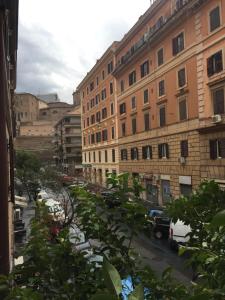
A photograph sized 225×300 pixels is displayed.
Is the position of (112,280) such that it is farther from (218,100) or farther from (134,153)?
(134,153)

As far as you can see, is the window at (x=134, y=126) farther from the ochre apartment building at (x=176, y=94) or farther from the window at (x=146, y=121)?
the window at (x=146, y=121)

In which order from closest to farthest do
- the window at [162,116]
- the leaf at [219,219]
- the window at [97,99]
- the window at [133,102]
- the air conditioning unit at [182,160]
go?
the leaf at [219,219]
the air conditioning unit at [182,160]
the window at [162,116]
the window at [133,102]
the window at [97,99]

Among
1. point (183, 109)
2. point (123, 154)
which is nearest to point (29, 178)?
point (123, 154)

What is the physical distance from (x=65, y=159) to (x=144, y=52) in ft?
165

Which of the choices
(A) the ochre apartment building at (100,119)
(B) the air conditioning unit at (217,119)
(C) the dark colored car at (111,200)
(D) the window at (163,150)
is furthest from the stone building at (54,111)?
(C) the dark colored car at (111,200)

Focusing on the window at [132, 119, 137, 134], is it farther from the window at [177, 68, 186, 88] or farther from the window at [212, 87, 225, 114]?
the window at [212, 87, 225, 114]

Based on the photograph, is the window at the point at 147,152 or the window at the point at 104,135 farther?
the window at the point at 104,135

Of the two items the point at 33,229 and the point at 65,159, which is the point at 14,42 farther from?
the point at 65,159

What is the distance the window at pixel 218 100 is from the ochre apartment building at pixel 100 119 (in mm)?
16972

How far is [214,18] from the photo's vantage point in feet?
74.3

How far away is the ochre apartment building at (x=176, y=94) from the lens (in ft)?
75.0

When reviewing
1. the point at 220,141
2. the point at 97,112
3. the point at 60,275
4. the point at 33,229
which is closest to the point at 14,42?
the point at 33,229

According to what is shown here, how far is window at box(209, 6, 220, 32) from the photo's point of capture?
2228 cm

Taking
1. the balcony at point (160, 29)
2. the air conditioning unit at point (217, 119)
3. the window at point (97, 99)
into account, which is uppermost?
the balcony at point (160, 29)
